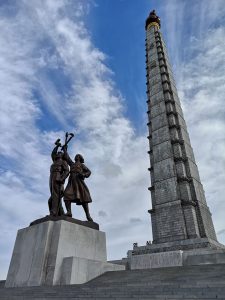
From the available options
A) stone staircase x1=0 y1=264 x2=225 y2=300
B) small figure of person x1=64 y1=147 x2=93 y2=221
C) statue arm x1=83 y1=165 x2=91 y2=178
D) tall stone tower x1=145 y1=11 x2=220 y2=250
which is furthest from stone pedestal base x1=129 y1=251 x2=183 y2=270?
tall stone tower x1=145 y1=11 x2=220 y2=250

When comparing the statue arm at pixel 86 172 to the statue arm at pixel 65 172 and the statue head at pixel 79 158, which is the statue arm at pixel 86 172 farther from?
the statue arm at pixel 65 172

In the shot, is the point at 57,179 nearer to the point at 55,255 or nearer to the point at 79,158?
the point at 79,158

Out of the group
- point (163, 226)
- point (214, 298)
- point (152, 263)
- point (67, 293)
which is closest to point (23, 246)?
point (67, 293)

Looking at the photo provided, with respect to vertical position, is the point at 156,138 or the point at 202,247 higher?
the point at 156,138

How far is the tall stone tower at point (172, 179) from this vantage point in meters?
17.7

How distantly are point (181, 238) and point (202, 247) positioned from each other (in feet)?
6.99

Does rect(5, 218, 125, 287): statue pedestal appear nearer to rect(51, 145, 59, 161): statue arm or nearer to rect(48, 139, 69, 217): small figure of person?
rect(48, 139, 69, 217): small figure of person

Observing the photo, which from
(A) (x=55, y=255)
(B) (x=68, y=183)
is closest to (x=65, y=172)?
(B) (x=68, y=183)

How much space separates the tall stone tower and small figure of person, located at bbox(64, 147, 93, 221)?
1027cm

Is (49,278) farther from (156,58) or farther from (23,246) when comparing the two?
(156,58)

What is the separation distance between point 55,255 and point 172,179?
14.8m

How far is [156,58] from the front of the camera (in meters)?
30.3

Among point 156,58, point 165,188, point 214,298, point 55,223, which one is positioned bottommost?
point 214,298

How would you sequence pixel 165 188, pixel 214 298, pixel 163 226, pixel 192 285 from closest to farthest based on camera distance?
pixel 214 298 → pixel 192 285 → pixel 163 226 → pixel 165 188
